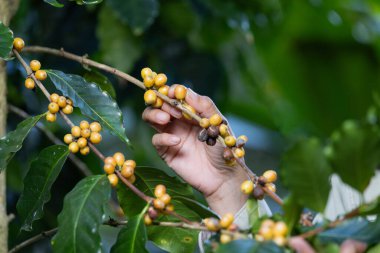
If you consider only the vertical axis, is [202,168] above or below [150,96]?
below

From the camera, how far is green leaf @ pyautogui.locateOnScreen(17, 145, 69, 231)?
0.70m

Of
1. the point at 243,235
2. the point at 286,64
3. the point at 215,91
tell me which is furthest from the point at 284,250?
the point at 286,64

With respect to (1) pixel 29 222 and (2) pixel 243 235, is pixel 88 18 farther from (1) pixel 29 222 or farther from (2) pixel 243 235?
(2) pixel 243 235

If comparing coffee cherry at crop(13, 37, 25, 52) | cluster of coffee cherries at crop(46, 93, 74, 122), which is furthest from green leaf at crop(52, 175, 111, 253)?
coffee cherry at crop(13, 37, 25, 52)

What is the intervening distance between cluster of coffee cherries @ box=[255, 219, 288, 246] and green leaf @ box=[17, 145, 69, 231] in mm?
261

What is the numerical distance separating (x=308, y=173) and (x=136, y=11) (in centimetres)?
78

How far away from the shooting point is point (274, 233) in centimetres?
55

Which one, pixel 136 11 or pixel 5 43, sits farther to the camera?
pixel 136 11

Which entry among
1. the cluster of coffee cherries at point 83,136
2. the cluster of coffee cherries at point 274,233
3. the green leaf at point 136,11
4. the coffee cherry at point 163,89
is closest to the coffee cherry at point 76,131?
the cluster of coffee cherries at point 83,136

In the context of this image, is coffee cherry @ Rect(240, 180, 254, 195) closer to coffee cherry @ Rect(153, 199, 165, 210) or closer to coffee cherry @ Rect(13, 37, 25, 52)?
coffee cherry @ Rect(153, 199, 165, 210)

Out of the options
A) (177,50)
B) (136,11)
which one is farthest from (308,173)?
(177,50)

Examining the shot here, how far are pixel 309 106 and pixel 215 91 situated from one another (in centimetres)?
148

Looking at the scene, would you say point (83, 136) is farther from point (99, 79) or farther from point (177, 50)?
point (177, 50)

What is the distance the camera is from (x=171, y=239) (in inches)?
30.0
